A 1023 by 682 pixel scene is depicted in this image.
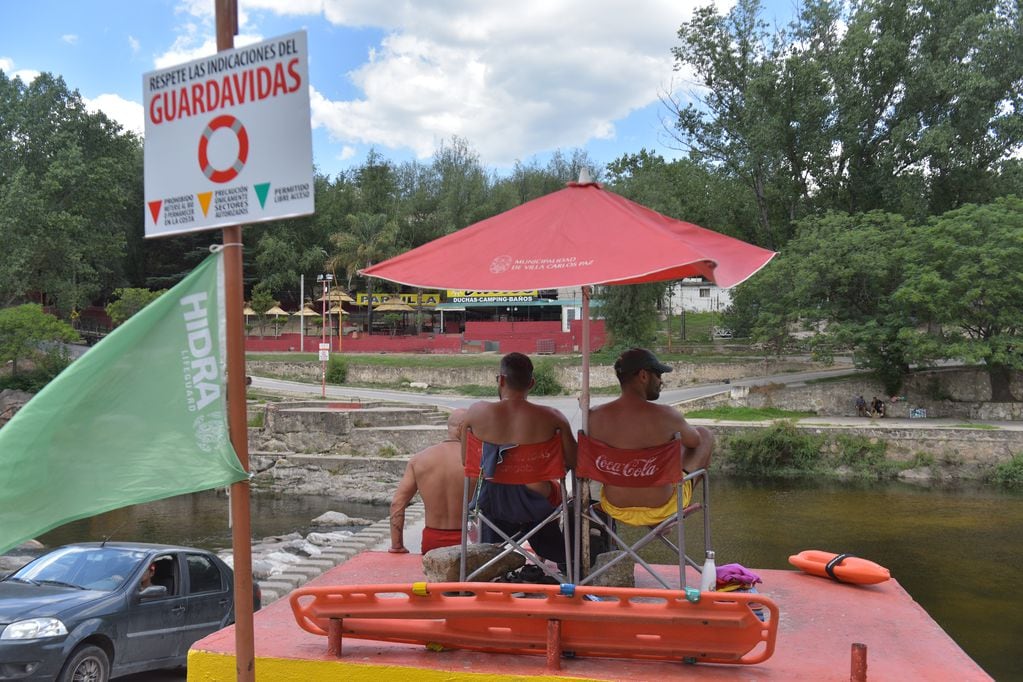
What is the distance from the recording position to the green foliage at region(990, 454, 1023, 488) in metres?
26.9

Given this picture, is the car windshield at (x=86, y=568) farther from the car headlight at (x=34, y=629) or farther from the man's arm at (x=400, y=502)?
the man's arm at (x=400, y=502)

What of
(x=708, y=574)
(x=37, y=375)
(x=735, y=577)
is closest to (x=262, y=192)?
(x=708, y=574)

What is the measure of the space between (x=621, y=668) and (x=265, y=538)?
59.5 feet

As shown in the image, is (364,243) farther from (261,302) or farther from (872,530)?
(872,530)

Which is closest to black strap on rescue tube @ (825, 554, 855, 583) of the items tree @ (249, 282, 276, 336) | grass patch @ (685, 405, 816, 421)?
grass patch @ (685, 405, 816, 421)

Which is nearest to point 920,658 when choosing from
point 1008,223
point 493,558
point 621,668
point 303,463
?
point 621,668

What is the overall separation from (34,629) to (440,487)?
12.4ft

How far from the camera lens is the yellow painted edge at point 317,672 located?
13.0ft

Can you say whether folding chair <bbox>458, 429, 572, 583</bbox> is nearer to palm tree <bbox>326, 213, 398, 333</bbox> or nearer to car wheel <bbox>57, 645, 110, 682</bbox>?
car wheel <bbox>57, 645, 110, 682</bbox>

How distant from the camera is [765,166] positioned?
4075 centimetres

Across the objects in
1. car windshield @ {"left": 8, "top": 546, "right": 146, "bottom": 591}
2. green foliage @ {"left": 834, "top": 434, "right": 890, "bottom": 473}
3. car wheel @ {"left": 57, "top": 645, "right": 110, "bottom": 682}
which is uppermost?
car windshield @ {"left": 8, "top": 546, "right": 146, "bottom": 591}

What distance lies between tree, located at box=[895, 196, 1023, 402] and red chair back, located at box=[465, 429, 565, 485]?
28219 millimetres

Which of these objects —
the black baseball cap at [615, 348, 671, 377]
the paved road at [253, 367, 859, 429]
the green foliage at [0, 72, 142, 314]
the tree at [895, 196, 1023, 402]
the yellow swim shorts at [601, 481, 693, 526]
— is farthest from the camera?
the green foliage at [0, 72, 142, 314]

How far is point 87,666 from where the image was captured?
296 inches
